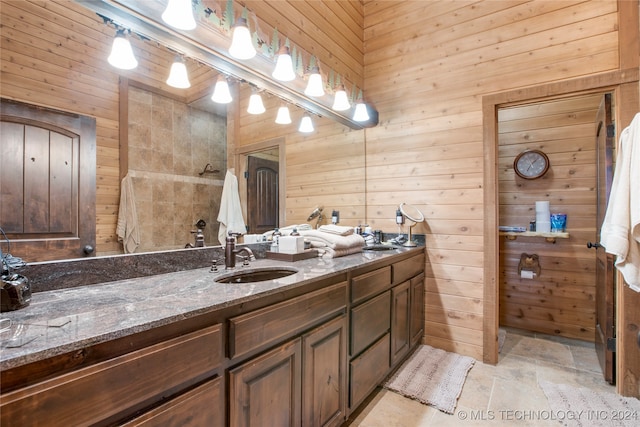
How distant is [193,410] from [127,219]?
0.84m

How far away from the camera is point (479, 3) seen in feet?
8.04

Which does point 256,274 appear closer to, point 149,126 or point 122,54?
point 149,126

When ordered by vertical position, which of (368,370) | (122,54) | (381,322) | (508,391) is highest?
(122,54)

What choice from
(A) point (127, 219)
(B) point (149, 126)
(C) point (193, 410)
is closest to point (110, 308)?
(C) point (193, 410)

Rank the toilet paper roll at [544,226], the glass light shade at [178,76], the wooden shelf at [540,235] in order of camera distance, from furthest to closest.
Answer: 1. the toilet paper roll at [544,226]
2. the wooden shelf at [540,235]
3. the glass light shade at [178,76]

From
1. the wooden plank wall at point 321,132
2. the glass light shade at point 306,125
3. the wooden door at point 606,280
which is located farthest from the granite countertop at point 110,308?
the wooden door at point 606,280

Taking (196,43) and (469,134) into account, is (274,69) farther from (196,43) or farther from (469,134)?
(469,134)

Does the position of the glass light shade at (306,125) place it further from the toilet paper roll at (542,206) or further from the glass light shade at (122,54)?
the toilet paper roll at (542,206)

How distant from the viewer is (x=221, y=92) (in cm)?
170

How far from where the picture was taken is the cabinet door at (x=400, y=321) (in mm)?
2072

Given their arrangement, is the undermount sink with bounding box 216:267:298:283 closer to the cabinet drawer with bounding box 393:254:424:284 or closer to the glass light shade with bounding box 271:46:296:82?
the cabinet drawer with bounding box 393:254:424:284

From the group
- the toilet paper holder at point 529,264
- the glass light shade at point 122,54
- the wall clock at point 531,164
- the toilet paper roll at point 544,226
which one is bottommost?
the toilet paper holder at point 529,264

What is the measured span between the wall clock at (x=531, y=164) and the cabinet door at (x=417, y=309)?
1614mm

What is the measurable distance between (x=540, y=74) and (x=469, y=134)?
2.00 ft
